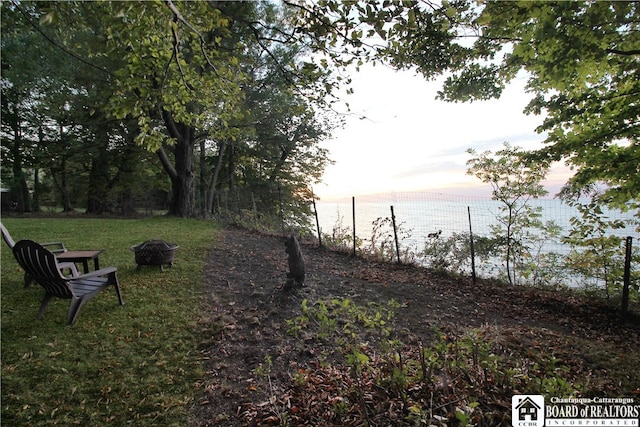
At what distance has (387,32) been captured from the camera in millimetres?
2428

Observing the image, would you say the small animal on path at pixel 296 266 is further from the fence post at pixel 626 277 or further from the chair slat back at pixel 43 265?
the fence post at pixel 626 277

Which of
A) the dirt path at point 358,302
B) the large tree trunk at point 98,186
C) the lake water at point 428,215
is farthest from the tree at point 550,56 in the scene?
the large tree trunk at point 98,186

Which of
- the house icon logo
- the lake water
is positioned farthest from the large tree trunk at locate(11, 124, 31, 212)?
the house icon logo

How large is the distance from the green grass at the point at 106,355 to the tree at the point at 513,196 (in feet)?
18.0

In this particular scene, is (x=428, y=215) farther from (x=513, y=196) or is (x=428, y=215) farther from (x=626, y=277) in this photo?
(x=626, y=277)

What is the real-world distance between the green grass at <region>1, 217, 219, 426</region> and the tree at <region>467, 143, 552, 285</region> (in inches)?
216

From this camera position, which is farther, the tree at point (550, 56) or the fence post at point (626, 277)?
the fence post at point (626, 277)

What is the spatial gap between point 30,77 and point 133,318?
1367cm

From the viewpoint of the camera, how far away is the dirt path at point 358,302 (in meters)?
2.47

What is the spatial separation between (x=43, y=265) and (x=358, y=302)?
3813 mm

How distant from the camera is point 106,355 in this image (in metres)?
2.72

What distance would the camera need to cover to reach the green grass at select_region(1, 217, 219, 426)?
207cm

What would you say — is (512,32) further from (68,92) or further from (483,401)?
(68,92)

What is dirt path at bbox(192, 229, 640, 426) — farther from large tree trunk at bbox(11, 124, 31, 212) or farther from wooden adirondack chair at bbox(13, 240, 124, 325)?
large tree trunk at bbox(11, 124, 31, 212)
